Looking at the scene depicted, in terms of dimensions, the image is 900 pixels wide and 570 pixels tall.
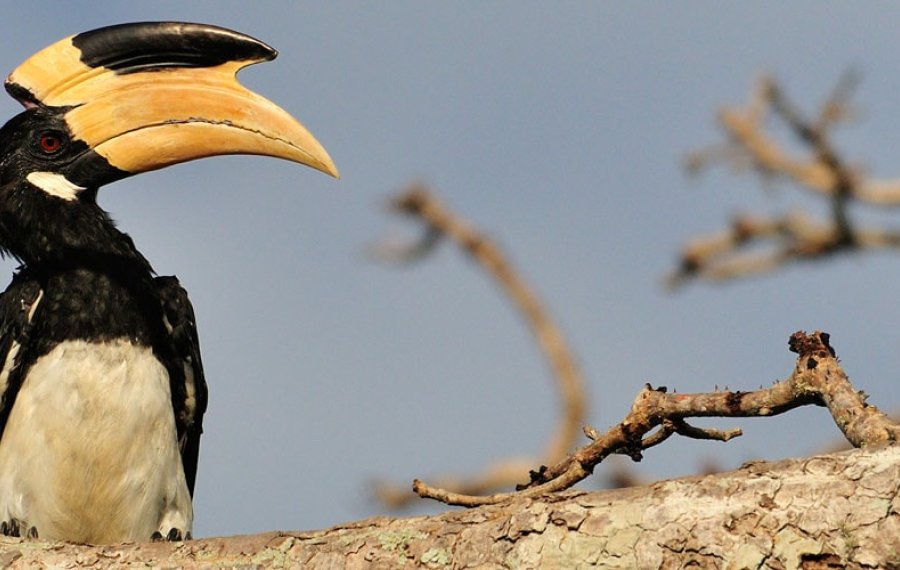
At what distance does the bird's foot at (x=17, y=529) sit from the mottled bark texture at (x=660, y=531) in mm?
2360

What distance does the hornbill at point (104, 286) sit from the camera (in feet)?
22.6

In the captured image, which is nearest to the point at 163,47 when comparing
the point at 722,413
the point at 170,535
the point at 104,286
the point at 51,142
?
the point at 51,142

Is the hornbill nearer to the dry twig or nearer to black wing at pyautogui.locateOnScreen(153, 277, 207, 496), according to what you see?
black wing at pyautogui.locateOnScreen(153, 277, 207, 496)

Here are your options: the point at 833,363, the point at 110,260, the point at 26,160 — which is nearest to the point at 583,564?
the point at 833,363

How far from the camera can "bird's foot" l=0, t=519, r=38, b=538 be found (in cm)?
683

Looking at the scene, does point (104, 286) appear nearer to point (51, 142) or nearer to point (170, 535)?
point (51, 142)

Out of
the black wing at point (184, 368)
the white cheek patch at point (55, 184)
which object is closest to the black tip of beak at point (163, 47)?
the white cheek patch at point (55, 184)

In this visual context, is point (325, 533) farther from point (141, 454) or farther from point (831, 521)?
point (141, 454)

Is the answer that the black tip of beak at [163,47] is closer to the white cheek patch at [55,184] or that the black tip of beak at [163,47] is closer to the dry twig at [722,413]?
the white cheek patch at [55,184]

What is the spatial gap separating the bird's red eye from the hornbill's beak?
10 cm

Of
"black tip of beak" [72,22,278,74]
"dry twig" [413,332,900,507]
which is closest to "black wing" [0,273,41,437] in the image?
"black tip of beak" [72,22,278,74]

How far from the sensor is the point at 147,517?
280 inches

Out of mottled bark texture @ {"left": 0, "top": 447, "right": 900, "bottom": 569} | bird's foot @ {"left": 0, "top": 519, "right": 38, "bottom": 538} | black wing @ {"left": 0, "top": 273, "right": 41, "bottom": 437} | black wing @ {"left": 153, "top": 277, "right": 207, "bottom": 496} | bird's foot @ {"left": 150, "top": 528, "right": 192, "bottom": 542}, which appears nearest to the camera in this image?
mottled bark texture @ {"left": 0, "top": 447, "right": 900, "bottom": 569}

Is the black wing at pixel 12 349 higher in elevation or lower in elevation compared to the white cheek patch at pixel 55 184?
lower
